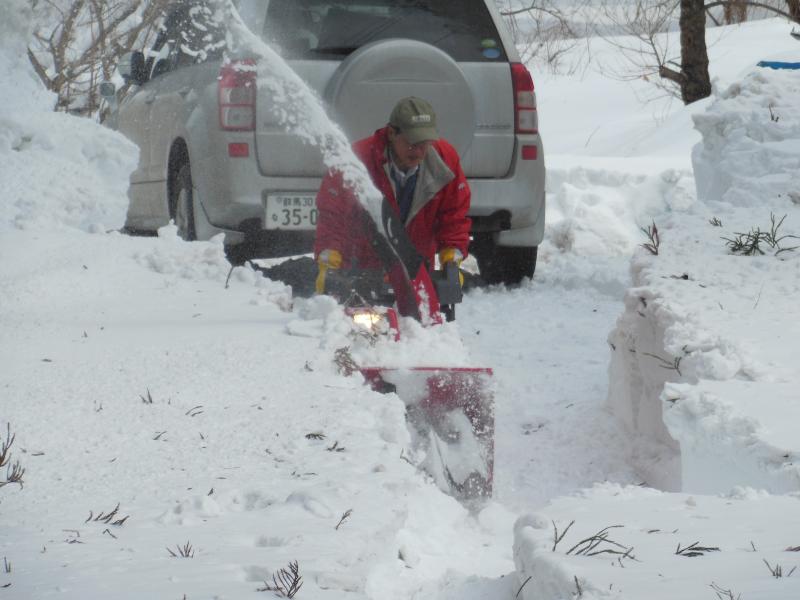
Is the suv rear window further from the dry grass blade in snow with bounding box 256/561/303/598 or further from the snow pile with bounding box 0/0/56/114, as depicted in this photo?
the dry grass blade in snow with bounding box 256/561/303/598

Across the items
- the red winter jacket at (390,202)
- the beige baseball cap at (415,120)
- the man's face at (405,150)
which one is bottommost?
the red winter jacket at (390,202)

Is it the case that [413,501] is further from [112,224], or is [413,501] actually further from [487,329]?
[487,329]

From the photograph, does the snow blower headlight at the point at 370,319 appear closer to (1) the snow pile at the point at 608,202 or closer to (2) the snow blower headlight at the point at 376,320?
(2) the snow blower headlight at the point at 376,320

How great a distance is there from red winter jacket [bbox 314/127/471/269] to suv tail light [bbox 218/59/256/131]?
1.20 m

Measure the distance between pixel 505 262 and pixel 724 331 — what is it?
3231 millimetres

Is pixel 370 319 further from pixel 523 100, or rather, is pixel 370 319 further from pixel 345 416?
pixel 523 100

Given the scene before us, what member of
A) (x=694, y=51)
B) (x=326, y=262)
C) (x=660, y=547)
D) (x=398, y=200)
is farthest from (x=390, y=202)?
(x=694, y=51)

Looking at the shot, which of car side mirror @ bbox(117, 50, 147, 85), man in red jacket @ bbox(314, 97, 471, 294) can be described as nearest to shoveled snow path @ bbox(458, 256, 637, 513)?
man in red jacket @ bbox(314, 97, 471, 294)

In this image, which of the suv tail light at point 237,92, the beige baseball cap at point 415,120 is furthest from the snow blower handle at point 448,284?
the suv tail light at point 237,92

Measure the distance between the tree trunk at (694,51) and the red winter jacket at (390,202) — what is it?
11.0 metres

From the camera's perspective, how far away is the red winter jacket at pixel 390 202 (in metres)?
4.98

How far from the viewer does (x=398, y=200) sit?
5.11 m

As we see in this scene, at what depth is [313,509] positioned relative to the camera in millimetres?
2869

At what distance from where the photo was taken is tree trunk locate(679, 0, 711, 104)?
49.7 feet
